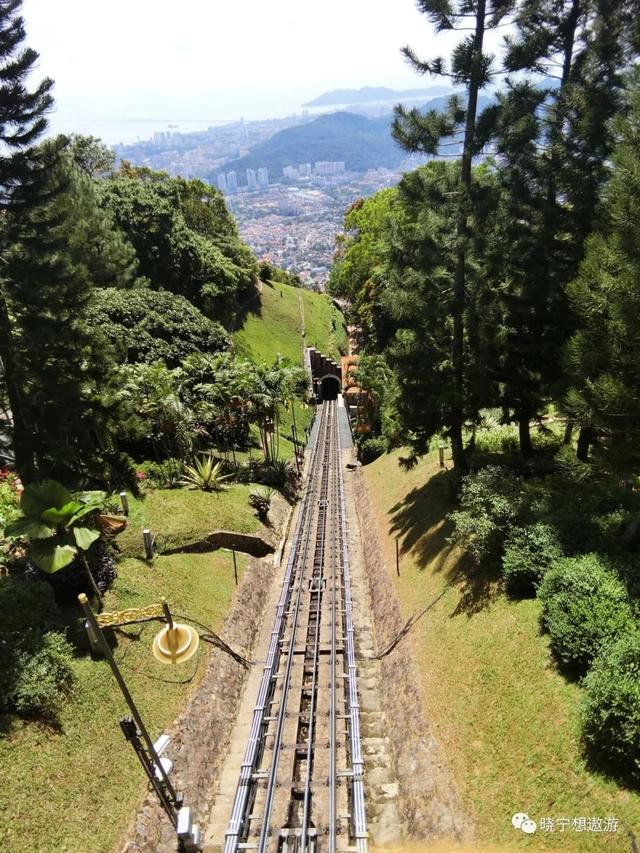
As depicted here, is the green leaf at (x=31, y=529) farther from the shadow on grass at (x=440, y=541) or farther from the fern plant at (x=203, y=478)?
the fern plant at (x=203, y=478)

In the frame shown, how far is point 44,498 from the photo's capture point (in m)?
5.86

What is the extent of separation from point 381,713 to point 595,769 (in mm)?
5798

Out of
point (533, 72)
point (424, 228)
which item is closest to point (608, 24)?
point (533, 72)

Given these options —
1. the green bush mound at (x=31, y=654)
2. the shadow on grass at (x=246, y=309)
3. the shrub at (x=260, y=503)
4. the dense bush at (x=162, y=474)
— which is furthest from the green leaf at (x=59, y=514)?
the shadow on grass at (x=246, y=309)

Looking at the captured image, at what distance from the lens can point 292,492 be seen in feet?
90.1

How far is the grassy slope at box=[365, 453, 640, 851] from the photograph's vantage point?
8031 mm

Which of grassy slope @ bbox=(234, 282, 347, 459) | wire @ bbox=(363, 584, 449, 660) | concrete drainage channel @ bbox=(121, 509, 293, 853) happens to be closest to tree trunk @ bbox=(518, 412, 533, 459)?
wire @ bbox=(363, 584, 449, 660)

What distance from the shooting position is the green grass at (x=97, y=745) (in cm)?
860

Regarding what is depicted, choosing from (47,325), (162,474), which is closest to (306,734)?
(162,474)

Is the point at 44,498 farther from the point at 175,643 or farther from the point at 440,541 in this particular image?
the point at 440,541

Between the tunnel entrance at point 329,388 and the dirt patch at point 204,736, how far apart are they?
43.8 metres

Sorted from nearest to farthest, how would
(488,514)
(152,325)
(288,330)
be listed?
1. (488,514)
2. (152,325)
3. (288,330)

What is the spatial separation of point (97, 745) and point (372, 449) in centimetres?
2377

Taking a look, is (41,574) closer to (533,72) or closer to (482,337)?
(482,337)
